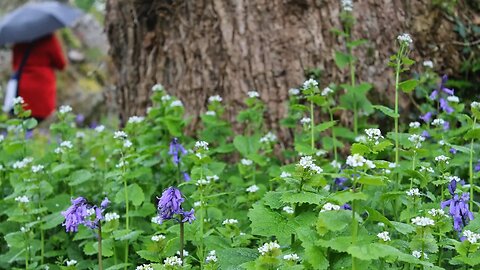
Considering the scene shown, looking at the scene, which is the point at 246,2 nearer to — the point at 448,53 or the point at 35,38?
the point at 448,53

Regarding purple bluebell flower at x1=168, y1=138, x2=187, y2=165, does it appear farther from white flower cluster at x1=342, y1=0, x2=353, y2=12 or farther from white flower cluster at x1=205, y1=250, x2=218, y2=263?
white flower cluster at x1=342, y1=0, x2=353, y2=12

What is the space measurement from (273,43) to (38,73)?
3904mm

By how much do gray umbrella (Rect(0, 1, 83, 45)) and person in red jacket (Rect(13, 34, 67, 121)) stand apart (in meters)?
0.22

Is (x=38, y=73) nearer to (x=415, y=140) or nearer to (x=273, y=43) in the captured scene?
(x=273, y=43)

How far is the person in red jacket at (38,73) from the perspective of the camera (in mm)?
7438

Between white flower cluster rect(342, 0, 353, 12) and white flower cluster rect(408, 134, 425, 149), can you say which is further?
white flower cluster rect(342, 0, 353, 12)

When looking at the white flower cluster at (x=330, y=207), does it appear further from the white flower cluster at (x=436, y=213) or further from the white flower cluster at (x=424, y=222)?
the white flower cluster at (x=436, y=213)

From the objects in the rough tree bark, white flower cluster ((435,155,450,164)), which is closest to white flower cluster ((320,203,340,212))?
white flower cluster ((435,155,450,164))

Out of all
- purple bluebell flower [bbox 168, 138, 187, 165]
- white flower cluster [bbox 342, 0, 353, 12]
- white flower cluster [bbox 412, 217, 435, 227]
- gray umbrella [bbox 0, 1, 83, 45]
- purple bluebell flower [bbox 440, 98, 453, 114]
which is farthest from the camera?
gray umbrella [bbox 0, 1, 83, 45]

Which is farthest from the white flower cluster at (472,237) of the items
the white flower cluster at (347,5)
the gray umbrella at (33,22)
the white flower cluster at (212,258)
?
the gray umbrella at (33,22)

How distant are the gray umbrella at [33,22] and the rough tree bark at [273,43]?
2.99m

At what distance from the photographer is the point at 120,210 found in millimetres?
3568

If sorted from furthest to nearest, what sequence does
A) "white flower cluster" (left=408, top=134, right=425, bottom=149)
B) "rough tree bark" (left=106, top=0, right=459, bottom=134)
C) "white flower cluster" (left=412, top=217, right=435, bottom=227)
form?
"rough tree bark" (left=106, top=0, right=459, bottom=134) → "white flower cluster" (left=408, top=134, right=425, bottom=149) → "white flower cluster" (left=412, top=217, right=435, bottom=227)

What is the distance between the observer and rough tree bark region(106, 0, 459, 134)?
426cm
